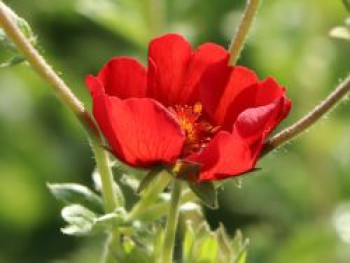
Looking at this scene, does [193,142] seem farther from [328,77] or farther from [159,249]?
[328,77]

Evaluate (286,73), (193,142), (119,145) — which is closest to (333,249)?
(286,73)

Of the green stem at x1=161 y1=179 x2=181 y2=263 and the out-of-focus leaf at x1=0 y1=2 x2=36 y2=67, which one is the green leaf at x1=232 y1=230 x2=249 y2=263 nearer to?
the green stem at x1=161 y1=179 x2=181 y2=263

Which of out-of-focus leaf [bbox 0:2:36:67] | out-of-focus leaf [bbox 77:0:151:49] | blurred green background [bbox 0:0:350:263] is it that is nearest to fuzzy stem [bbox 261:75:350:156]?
out-of-focus leaf [bbox 0:2:36:67]

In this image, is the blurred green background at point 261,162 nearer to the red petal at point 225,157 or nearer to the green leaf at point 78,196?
the green leaf at point 78,196

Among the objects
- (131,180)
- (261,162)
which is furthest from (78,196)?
(261,162)

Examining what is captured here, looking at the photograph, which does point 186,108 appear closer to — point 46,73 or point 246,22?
point 246,22
